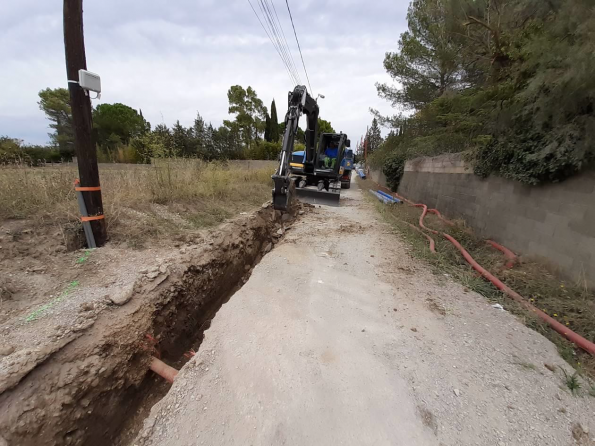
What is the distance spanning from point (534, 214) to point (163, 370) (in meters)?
5.55

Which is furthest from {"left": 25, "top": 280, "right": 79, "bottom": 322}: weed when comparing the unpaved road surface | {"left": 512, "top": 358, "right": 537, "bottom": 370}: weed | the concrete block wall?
the concrete block wall

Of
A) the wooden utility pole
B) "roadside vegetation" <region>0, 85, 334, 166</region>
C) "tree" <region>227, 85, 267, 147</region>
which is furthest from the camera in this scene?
"tree" <region>227, 85, 267, 147</region>

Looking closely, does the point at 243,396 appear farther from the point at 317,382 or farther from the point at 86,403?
the point at 86,403

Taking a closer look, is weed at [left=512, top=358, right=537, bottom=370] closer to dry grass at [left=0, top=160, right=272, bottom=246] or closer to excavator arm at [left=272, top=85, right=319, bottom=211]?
excavator arm at [left=272, top=85, right=319, bottom=211]

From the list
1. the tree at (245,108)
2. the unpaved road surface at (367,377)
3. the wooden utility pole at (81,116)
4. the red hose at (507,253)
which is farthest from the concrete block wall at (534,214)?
the tree at (245,108)

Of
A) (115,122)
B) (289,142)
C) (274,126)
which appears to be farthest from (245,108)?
(289,142)

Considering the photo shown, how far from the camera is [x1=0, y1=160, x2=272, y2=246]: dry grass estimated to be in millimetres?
3688

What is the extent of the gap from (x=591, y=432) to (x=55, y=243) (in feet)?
18.5

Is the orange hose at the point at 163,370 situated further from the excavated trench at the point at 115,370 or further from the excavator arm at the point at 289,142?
the excavator arm at the point at 289,142

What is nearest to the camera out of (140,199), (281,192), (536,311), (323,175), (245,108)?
(536,311)

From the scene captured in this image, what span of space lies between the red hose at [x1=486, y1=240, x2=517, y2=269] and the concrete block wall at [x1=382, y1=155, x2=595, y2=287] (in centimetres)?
10

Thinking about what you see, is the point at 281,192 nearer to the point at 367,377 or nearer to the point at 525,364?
the point at 367,377

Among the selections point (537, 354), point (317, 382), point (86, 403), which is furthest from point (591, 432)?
point (86, 403)

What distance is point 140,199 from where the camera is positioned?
531 centimetres
